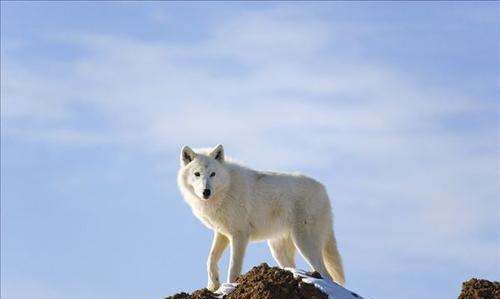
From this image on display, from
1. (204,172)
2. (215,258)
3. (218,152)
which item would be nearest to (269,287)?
(215,258)

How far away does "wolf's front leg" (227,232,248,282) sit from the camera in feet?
54.8

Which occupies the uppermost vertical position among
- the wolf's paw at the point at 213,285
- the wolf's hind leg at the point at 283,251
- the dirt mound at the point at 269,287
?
the wolf's hind leg at the point at 283,251

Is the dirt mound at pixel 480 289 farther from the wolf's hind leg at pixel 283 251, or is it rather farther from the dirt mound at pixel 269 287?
the wolf's hind leg at pixel 283 251

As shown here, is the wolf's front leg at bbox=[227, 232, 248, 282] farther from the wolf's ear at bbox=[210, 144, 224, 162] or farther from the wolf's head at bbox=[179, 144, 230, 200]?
the wolf's ear at bbox=[210, 144, 224, 162]

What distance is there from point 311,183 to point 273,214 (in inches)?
41.7

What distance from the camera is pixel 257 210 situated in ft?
57.4

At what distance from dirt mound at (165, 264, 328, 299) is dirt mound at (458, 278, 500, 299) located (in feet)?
9.70

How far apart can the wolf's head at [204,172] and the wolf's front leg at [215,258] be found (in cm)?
83

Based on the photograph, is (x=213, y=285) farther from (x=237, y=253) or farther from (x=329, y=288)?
(x=329, y=288)

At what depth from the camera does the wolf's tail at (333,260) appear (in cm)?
1816

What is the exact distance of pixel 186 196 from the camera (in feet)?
58.7

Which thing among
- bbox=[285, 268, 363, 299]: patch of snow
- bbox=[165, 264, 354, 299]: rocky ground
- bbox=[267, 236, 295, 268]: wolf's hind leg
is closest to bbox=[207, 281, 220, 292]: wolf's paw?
bbox=[267, 236, 295, 268]: wolf's hind leg

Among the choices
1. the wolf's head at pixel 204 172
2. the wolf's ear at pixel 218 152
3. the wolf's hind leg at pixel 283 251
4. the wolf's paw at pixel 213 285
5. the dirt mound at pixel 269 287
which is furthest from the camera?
the wolf's hind leg at pixel 283 251

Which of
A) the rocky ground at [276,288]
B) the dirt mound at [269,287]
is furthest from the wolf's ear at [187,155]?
the dirt mound at [269,287]
